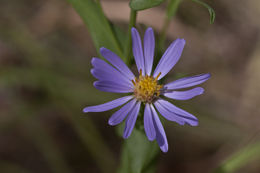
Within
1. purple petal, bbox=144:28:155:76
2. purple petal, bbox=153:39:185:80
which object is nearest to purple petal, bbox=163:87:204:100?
purple petal, bbox=153:39:185:80

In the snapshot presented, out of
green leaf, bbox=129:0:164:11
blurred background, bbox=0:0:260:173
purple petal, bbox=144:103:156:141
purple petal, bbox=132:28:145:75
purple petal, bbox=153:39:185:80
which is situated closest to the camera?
green leaf, bbox=129:0:164:11

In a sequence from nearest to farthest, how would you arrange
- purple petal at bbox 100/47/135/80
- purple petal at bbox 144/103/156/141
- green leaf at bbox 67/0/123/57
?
1. purple petal at bbox 144/103/156/141
2. purple petal at bbox 100/47/135/80
3. green leaf at bbox 67/0/123/57

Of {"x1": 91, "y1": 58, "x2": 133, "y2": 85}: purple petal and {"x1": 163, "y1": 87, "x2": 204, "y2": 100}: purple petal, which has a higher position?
{"x1": 91, "y1": 58, "x2": 133, "y2": 85}: purple petal

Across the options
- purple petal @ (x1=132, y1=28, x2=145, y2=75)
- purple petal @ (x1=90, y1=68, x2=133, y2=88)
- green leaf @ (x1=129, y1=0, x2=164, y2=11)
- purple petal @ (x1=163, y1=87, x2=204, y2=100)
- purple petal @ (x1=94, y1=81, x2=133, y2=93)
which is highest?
green leaf @ (x1=129, y1=0, x2=164, y2=11)

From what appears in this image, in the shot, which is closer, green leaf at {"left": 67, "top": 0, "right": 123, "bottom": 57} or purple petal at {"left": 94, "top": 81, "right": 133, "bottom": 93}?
purple petal at {"left": 94, "top": 81, "right": 133, "bottom": 93}

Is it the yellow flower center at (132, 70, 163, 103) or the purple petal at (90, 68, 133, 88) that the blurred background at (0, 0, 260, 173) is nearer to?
the yellow flower center at (132, 70, 163, 103)

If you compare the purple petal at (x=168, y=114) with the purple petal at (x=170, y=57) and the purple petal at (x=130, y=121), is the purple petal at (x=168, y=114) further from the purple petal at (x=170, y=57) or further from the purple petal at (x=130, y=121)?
the purple petal at (x=170, y=57)
